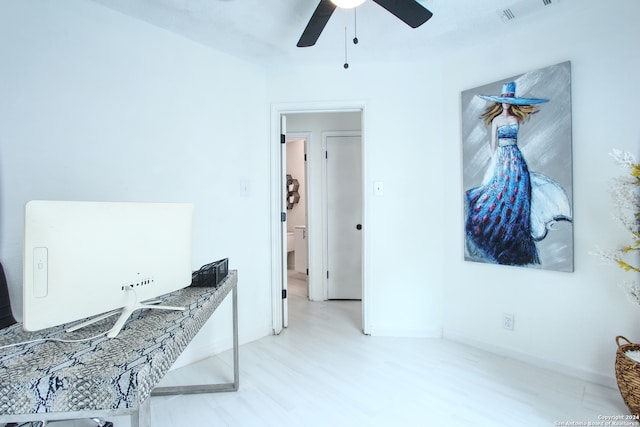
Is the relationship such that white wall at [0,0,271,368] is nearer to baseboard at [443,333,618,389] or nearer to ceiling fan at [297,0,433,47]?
ceiling fan at [297,0,433,47]

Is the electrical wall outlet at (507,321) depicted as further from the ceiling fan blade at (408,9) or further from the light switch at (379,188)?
the ceiling fan blade at (408,9)

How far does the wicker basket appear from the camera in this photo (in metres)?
1.47

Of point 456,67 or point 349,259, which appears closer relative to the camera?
point 456,67

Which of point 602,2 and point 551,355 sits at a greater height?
point 602,2

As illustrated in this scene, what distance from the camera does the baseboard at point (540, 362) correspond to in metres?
1.82

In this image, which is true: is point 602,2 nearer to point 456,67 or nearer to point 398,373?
point 456,67

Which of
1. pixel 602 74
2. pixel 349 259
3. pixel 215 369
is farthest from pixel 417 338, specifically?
pixel 602 74

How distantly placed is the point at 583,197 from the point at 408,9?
1.62m

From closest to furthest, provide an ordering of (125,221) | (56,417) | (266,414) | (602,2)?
(56,417) < (125,221) < (266,414) < (602,2)

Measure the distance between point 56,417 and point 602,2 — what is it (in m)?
3.16

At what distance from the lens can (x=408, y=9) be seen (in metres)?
1.43

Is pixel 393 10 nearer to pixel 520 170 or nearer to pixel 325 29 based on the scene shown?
pixel 325 29

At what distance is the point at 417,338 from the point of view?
255 centimetres

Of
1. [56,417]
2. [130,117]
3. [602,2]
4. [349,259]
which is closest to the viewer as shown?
[56,417]
